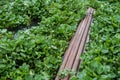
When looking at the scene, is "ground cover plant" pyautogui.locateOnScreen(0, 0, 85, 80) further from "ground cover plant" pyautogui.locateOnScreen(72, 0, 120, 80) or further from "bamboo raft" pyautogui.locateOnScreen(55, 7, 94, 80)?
"ground cover plant" pyautogui.locateOnScreen(72, 0, 120, 80)

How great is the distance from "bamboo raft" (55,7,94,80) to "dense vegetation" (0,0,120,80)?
0.10 metres

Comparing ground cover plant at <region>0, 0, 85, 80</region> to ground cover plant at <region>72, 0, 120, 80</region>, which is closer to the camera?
ground cover plant at <region>72, 0, 120, 80</region>

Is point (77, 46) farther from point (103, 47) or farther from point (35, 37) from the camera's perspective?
point (35, 37)

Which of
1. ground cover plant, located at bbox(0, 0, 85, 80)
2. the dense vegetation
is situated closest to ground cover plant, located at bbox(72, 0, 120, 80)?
the dense vegetation

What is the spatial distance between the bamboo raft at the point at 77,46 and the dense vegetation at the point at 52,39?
0.32 ft

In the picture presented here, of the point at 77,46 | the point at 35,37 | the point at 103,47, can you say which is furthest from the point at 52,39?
the point at 103,47

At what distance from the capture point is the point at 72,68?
3.64m

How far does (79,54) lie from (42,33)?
1.01 meters

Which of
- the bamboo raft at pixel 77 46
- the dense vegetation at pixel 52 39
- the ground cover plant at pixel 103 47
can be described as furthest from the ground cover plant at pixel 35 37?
the ground cover plant at pixel 103 47

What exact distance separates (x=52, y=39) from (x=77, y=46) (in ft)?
1.51

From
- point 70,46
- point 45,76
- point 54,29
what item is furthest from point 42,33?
point 45,76

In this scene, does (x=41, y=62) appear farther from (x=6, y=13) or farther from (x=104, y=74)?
(x=6, y=13)

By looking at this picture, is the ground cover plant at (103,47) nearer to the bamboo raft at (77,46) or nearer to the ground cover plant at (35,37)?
the bamboo raft at (77,46)

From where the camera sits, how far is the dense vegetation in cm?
353
